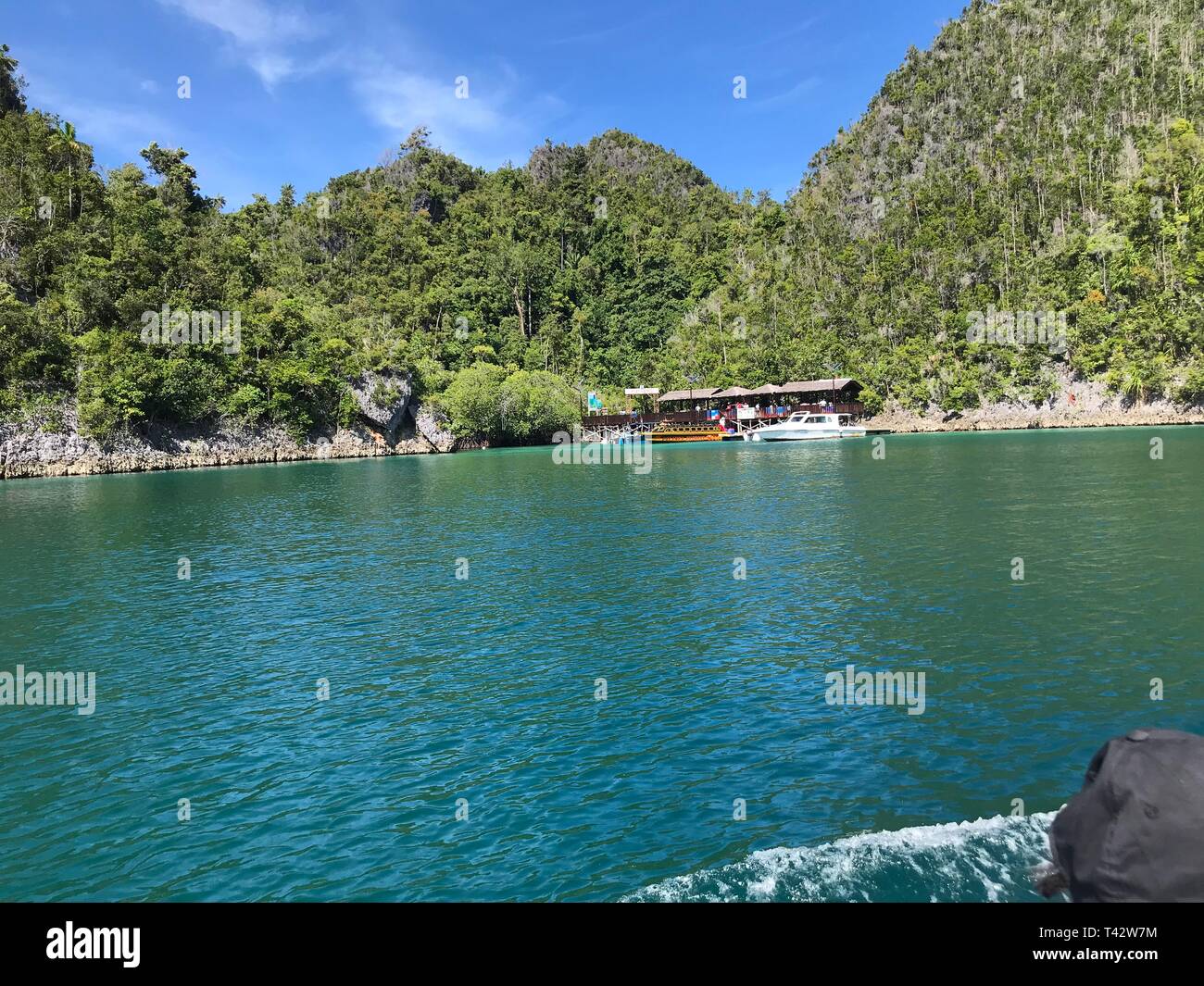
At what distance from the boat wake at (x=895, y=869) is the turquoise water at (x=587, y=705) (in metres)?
0.04

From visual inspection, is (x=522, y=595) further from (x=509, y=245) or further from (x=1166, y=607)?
(x=509, y=245)

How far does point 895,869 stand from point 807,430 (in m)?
92.0

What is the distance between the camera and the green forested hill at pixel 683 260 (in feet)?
263

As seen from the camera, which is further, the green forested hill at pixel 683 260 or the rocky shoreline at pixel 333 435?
the green forested hill at pixel 683 260

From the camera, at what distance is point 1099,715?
38.4 ft

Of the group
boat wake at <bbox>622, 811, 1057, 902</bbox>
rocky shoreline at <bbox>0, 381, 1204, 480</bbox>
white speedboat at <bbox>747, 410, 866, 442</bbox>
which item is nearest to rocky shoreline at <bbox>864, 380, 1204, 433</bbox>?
rocky shoreline at <bbox>0, 381, 1204, 480</bbox>

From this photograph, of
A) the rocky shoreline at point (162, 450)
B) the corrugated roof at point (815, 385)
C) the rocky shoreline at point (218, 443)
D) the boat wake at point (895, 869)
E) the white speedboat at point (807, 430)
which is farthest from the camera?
the corrugated roof at point (815, 385)

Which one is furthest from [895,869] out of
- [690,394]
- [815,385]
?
[690,394]

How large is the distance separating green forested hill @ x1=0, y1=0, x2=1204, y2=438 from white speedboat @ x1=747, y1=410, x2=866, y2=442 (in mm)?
16716

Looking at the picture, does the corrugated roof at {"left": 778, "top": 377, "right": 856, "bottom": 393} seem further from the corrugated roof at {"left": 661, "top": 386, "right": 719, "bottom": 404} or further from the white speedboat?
the corrugated roof at {"left": 661, "top": 386, "right": 719, "bottom": 404}

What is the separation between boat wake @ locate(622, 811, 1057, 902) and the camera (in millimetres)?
7809

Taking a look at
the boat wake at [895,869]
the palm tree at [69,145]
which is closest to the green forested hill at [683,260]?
the palm tree at [69,145]

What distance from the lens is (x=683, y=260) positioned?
5832 inches

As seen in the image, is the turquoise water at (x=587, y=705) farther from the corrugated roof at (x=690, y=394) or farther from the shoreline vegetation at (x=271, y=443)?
the corrugated roof at (x=690, y=394)
